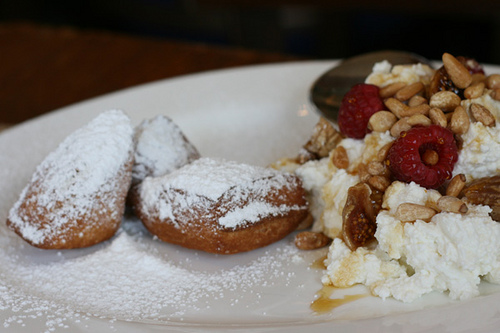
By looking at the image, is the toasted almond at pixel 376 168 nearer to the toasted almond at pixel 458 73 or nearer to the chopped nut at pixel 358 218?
the chopped nut at pixel 358 218

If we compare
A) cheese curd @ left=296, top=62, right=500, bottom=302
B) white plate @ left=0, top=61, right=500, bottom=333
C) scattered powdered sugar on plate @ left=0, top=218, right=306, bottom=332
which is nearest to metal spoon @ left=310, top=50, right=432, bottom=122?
white plate @ left=0, top=61, right=500, bottom=333

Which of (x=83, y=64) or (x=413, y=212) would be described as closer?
(x=413, y=212)

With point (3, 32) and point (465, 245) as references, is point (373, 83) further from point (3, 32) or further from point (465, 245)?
point (3, 32)

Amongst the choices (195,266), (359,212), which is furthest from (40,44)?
(359,212)

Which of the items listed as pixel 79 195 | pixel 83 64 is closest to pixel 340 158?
pixel 79 195

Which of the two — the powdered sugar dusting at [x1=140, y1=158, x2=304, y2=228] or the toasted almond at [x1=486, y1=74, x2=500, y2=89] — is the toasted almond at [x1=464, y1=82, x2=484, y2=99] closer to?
the toasted almond at [x1=486, y1=74, x2=500, y2=89]

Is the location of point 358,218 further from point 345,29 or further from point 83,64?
point 345,29
